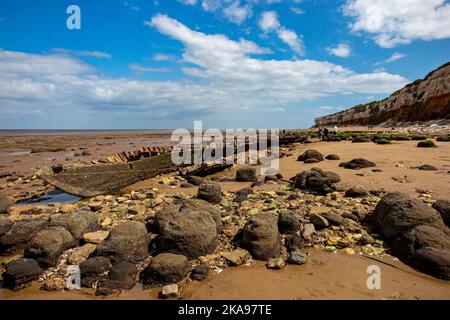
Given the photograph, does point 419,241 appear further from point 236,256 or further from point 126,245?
point 126,245

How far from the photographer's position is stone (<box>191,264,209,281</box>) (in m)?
5.04

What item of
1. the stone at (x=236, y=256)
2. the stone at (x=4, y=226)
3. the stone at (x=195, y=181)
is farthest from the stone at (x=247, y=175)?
the stone at (x=4, y=226)

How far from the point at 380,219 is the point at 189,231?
4.29 meters

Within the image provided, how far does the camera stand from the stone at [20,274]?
5.02m

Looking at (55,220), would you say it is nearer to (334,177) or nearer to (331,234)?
(331,234)

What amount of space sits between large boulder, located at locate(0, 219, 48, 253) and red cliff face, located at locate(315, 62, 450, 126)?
42.5 m

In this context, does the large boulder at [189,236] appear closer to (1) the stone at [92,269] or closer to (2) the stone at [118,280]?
(2) the stone at [118,280]

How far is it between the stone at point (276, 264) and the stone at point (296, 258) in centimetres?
18

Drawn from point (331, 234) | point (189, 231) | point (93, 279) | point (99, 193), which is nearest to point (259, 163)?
point (99, 193)

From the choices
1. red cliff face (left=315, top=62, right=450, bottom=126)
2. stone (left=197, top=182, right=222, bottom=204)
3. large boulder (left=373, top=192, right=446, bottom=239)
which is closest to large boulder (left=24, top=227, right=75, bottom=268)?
stone (left=197, top=182, right=222, bottom=204)

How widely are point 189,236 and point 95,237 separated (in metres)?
2.38

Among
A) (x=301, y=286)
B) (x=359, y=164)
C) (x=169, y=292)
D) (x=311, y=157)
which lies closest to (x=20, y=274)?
(x=169, y=292)

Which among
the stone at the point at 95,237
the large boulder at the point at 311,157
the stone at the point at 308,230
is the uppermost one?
the large boulder at the point at 311,157
